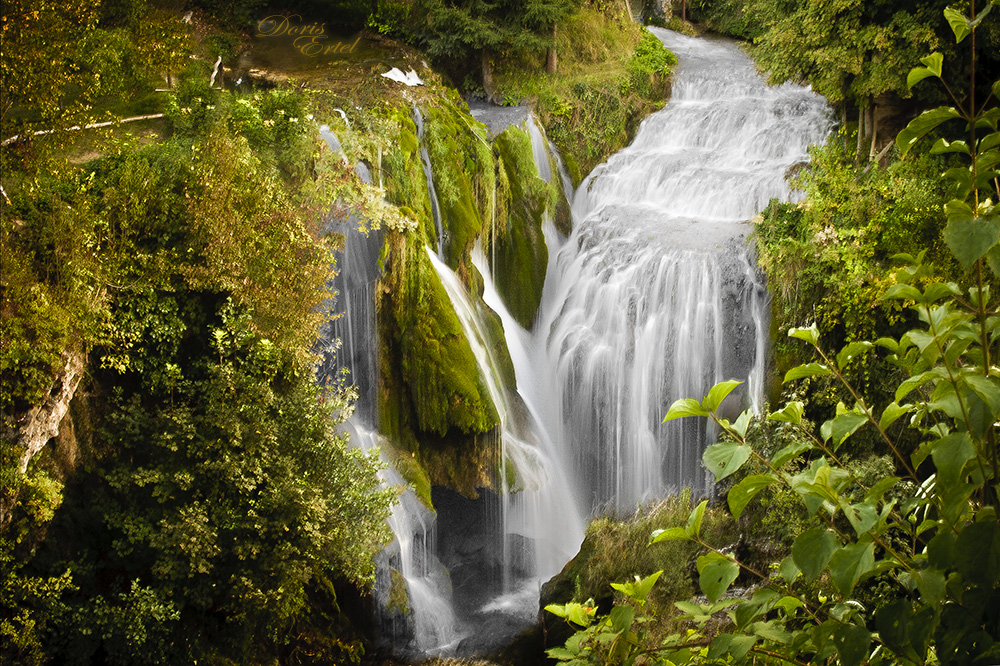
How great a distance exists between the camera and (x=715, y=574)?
1750 mm

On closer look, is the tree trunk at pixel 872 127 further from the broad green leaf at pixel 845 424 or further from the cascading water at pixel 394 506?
the broad green leaf at pixel 845 424

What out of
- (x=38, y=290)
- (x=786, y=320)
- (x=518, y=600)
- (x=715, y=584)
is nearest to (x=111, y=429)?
(x=38, y=290)

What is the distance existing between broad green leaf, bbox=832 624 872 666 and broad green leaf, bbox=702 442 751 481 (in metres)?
0.40

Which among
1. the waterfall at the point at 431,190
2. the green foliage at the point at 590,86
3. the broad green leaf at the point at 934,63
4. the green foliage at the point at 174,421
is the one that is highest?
the green foliage at the point at 590,86

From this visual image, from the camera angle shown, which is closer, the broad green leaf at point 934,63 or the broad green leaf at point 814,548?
the broad green leaf at point 814,548

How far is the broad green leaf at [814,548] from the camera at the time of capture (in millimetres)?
1575

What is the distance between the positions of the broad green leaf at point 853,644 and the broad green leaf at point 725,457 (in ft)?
1.33

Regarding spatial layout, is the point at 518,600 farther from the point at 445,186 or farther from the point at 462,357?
the point at 445,186

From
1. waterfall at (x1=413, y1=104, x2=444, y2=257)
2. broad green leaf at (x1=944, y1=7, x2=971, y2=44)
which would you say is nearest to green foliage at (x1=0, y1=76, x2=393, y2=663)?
waterfall at (x1=413, y1=104, x2=444, y2=257)

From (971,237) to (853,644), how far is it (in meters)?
0.88

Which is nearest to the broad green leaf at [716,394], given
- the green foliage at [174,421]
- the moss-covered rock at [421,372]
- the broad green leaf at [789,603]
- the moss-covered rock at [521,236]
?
the broad green leaf at [789,603]

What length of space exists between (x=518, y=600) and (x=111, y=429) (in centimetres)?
569

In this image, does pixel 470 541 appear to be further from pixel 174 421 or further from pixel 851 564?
pixel 851 564

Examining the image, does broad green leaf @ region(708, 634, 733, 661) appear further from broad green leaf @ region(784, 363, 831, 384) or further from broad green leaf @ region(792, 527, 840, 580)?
broad green leaf @ region(784, 363, 831, 384)
